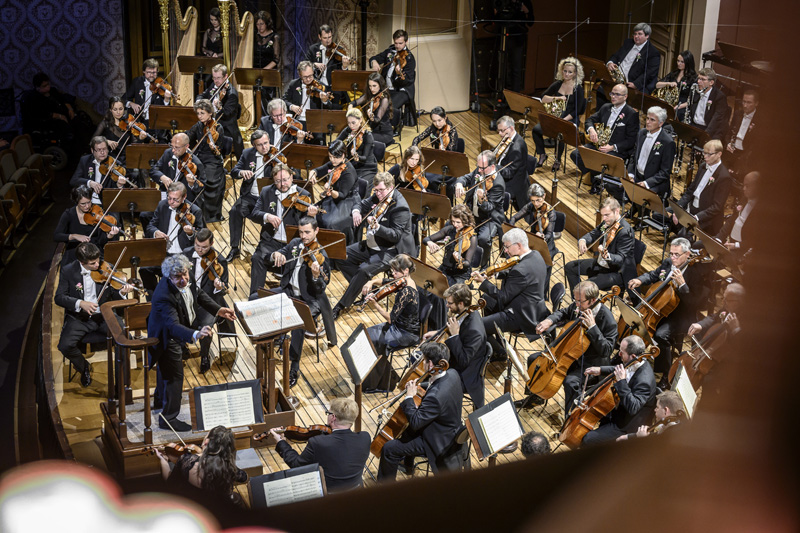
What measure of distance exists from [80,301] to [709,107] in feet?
18.0

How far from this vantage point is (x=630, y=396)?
478 cm

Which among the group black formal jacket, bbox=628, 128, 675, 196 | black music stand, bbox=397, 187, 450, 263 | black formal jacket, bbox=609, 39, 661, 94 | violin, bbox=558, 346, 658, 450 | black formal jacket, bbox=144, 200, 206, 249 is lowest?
violin, bbox=558, 346, 658, 450

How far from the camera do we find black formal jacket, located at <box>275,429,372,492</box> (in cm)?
430

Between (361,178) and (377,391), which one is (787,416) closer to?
(377,391)

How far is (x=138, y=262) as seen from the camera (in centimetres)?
600

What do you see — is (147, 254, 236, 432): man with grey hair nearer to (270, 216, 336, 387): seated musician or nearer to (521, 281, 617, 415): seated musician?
(270, 216, 336, 387): seated musician

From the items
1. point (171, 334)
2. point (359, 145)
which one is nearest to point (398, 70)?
point (359, 145)

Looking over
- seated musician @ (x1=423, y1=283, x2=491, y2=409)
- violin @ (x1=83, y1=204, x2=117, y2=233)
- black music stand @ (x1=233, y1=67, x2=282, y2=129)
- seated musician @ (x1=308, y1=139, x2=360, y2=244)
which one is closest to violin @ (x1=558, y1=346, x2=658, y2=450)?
seated musician @ (x1=423, y1=283, x2=491, y2=409)

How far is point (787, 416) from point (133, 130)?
8.48m

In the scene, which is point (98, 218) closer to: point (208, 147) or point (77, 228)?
point (77, 228)

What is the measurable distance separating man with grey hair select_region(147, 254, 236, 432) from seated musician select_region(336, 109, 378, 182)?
276 cm

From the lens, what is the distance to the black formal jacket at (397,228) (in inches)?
261

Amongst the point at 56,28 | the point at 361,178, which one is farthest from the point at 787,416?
the point at 56,28

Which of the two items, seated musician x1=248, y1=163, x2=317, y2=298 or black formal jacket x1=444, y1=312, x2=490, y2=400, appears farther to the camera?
seated musician x1=248, y1=163, x2=317, y2=298
